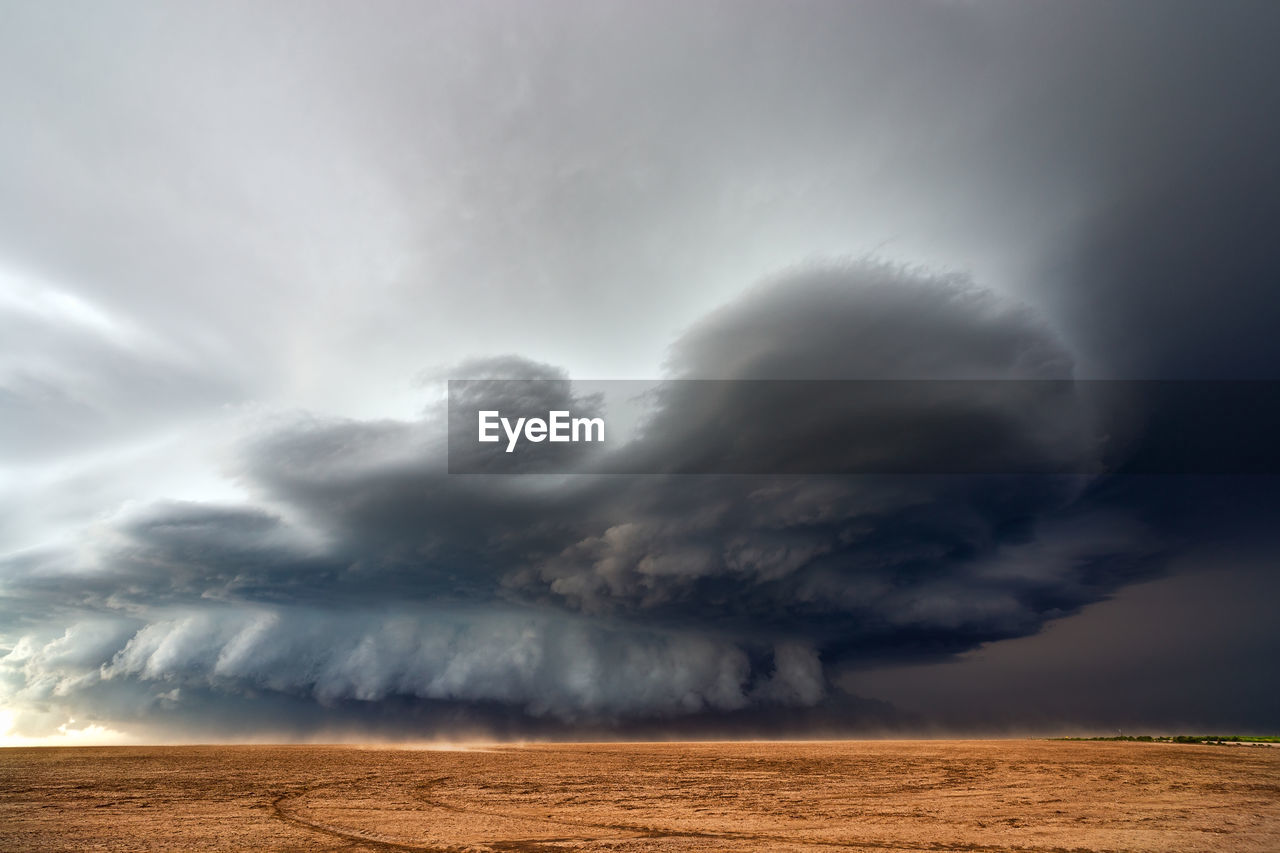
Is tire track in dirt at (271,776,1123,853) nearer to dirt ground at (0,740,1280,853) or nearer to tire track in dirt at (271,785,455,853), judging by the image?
tire track in dirt at (271,785,455,853)

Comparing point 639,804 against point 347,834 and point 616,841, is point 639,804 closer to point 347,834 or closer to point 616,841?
point 616,841

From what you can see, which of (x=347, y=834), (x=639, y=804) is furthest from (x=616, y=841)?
(x=347, y=834)

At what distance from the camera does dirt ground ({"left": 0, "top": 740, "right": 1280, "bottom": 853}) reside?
82.2ft

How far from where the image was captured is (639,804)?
109 ft

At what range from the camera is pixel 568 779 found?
43531 mm

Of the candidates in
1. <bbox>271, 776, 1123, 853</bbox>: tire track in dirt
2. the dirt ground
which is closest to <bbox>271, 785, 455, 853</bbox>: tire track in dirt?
<bbox>271, 776, 1123, 853</bbox>: tire track in dirt

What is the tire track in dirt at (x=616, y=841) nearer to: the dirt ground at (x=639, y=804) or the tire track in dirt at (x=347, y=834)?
the tire track in dirt at (x=347, y=834)

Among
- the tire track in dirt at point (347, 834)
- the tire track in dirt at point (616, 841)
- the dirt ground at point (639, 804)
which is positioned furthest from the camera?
the dirt ground at point (639, 804)

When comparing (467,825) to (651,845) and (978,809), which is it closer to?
(651,845)

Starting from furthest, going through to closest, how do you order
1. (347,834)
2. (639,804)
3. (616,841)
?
1. (639,804)
2. (347,834)
3. (616,841)

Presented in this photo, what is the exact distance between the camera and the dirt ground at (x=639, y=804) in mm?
25062

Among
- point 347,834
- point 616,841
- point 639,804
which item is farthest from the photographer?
point 639,804

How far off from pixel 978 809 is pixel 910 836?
27.8 ft

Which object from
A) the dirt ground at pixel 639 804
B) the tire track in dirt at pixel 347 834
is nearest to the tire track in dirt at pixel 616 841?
the tire track in dirt at pixel 347 834
